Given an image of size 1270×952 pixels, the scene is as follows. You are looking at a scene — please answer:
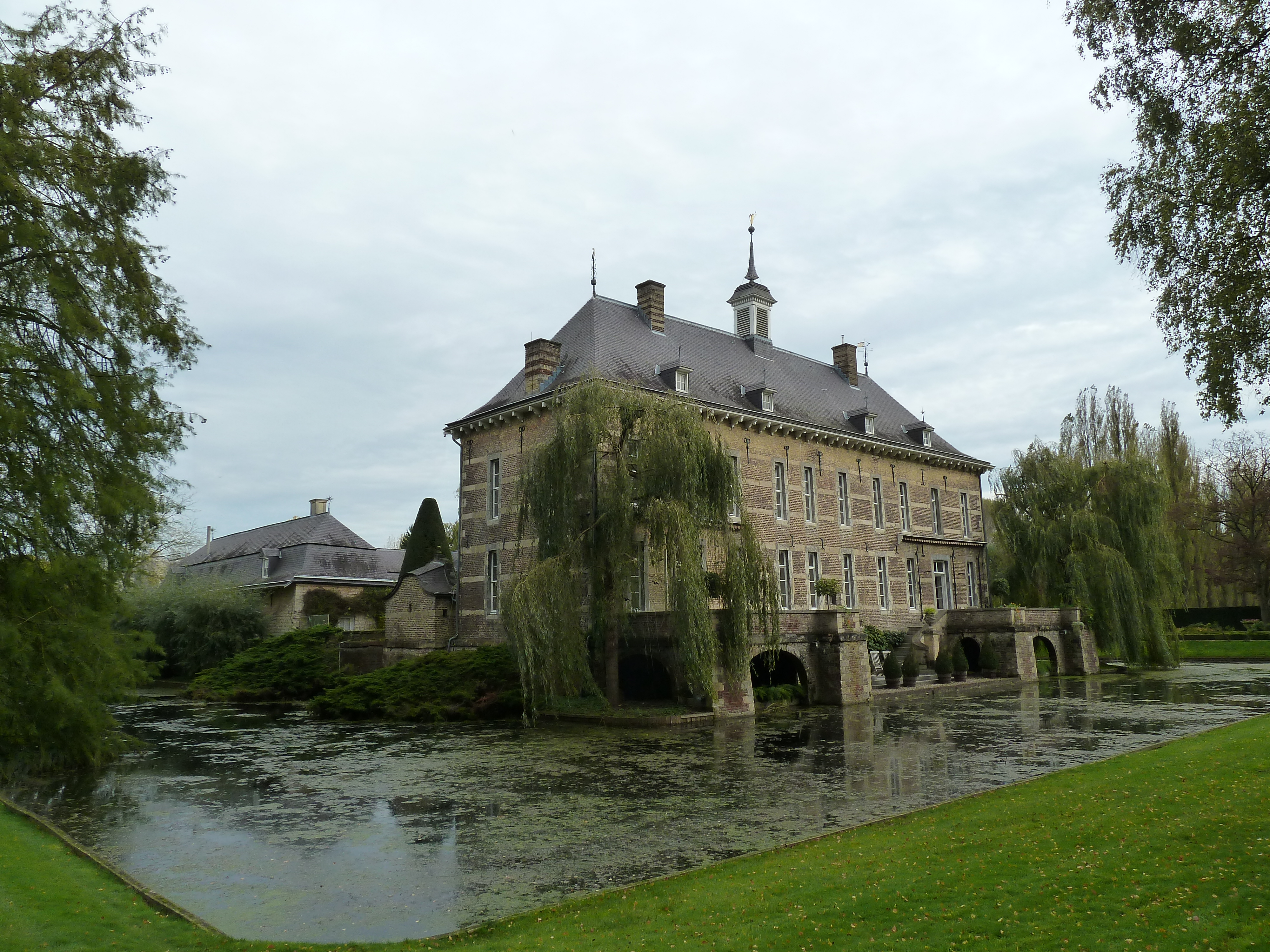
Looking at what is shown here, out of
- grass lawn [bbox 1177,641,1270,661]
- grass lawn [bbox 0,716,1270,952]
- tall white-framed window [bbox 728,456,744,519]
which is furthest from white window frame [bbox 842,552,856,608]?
grass lawn [bbox 0,716,1270,952]

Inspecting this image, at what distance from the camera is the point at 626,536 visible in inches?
733

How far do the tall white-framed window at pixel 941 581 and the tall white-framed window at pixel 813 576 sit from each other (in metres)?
6.21

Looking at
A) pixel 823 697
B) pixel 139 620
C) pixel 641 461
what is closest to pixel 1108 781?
pixel 641 461

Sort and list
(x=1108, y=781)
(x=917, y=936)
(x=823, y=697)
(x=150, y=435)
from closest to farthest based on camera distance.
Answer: (x=917, y=936) < (x=1108, y=781) < (x=150, y=435) < (x=823, y=697)

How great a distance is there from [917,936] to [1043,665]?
27.9m

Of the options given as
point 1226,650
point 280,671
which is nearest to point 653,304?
point 280,671

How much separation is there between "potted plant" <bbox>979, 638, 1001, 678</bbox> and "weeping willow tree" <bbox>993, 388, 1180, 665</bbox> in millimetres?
3656

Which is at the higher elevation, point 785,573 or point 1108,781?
point 785,573

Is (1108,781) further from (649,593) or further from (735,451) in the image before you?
(735,451)

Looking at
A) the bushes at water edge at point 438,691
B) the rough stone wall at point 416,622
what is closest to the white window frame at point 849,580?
the bushes at water edge at point 438,691

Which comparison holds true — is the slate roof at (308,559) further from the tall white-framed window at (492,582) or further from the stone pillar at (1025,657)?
the stone pillar at (1025,657)

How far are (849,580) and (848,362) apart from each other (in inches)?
374

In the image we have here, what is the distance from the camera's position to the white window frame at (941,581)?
1218 inches

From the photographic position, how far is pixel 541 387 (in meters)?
23.4
